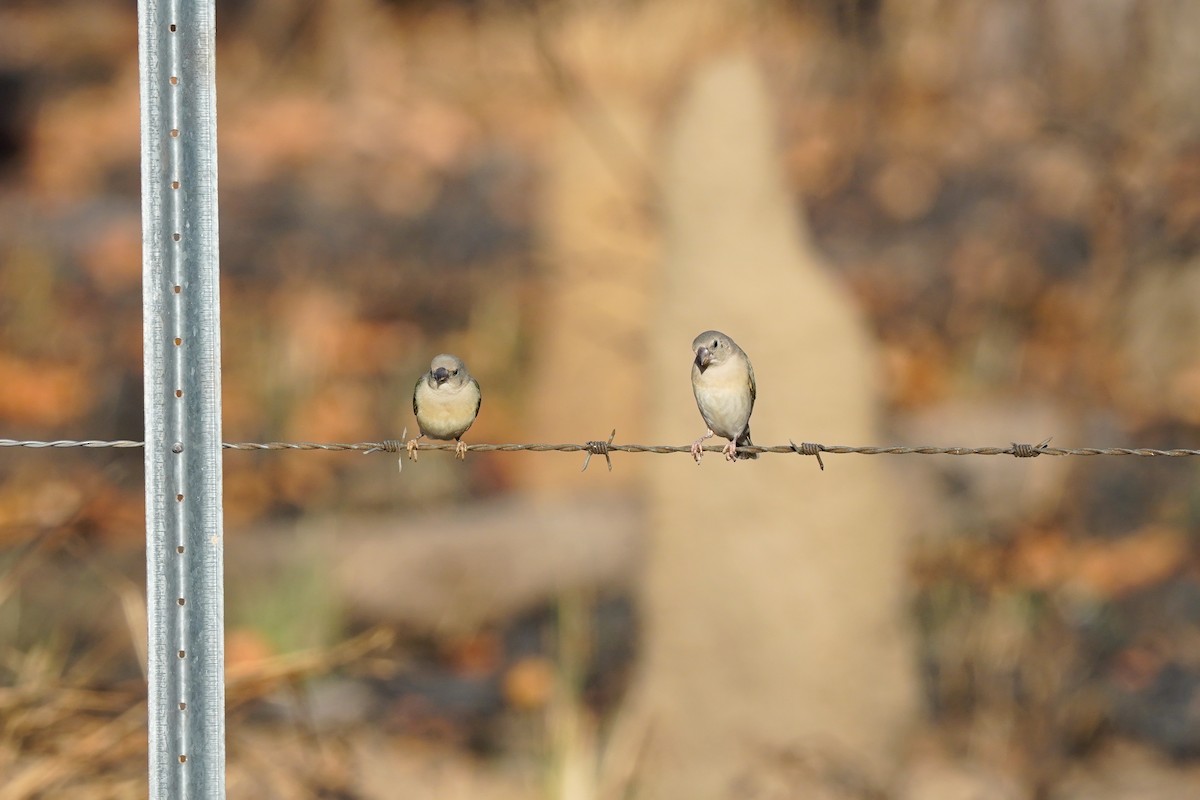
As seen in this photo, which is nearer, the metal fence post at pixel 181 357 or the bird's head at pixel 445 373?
the metal fence post at pixel 181 357

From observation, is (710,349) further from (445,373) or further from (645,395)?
(645,395)

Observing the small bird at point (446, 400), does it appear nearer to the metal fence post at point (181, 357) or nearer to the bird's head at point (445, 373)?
the bird's head at point (445, 373)

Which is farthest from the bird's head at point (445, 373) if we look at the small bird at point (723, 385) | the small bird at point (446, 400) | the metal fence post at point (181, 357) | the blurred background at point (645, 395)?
the blurred background at point (645, 395)

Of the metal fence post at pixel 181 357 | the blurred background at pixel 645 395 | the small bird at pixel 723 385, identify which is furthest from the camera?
the blurred background at pixel 645 395

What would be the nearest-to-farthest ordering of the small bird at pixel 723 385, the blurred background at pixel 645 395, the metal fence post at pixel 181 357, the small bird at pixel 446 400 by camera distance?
the metal fence post at pixel 181 357, the small bird at pixel 446 400, the small bird at pixel 723 385, the blurred background at pixel 645 395

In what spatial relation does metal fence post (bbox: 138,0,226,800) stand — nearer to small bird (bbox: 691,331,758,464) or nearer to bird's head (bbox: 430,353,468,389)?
bird's head (bbox: 430,353,468,389)

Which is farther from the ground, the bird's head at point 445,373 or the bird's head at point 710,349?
the bird's head at point 710,349

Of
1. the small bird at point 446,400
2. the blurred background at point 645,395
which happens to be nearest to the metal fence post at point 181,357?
the small bird at point 446,400

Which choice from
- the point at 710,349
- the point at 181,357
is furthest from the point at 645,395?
the point at 181,357

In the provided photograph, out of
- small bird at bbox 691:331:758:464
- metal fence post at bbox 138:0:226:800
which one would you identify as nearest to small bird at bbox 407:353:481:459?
small bird at bbox 691:331:758:464
